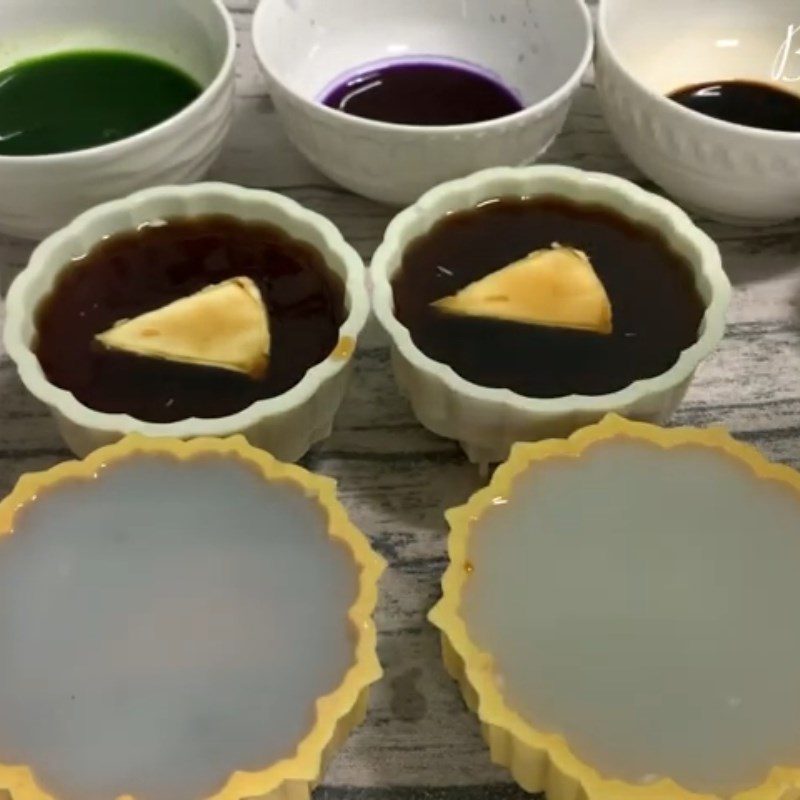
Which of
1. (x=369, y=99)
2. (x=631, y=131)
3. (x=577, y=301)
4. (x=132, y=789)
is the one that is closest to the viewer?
(x=132, y=789)

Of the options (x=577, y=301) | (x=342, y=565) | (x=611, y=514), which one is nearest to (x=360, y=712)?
(x=342, y=565)

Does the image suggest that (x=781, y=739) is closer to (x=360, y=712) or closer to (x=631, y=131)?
(x=360, y=712)

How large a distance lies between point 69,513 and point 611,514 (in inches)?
12.6

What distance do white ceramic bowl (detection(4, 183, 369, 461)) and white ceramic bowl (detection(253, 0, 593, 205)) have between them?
0.09 m

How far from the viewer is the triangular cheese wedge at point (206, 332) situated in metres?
0.79

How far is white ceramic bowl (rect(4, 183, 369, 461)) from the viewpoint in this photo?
2.42 ft

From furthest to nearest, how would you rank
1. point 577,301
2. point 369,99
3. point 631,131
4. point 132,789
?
1. point 369,99
2. point 631,131
3. point 577,301
4. point 132,789

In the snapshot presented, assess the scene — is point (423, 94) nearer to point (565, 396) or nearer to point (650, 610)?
point (565, 396)

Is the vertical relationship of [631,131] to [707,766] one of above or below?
above

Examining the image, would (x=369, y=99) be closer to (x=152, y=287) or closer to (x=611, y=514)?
(x=152, y=287)

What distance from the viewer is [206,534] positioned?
69cm

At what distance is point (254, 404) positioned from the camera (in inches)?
29.5

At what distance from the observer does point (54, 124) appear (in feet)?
3.23

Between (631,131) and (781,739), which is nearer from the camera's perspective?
(781,739)
